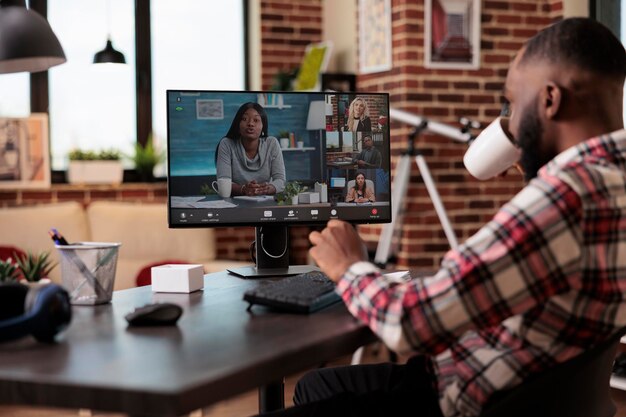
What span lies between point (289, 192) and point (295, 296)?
70cm

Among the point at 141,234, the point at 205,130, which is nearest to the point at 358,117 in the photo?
the point at 205,130

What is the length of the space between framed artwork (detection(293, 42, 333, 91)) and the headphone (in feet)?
12.6

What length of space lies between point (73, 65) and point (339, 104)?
3.29 metres

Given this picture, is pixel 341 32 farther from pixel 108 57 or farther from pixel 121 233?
pixel 121 233

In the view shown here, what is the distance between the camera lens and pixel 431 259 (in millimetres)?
4660

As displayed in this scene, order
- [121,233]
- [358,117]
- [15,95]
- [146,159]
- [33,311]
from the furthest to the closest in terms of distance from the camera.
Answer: [146,159]
[15,95]
[121,233]
[358,117]
[33,311]

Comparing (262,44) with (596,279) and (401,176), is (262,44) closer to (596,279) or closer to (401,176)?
(401,176)

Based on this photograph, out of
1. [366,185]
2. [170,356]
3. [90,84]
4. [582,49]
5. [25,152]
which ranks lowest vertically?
[170,356]

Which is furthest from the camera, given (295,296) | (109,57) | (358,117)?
(109,57)

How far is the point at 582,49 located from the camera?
57.0 inches

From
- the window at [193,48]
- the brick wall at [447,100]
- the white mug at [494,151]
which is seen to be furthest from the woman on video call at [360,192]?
the window at [193,48]

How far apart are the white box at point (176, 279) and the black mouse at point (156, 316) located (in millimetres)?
426

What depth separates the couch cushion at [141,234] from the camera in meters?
4.99

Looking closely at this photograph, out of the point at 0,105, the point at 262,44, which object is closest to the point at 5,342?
the point at 0,105
